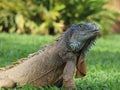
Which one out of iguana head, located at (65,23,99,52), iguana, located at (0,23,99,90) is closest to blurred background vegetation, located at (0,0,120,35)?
iguana, located at (0,23,99,90)

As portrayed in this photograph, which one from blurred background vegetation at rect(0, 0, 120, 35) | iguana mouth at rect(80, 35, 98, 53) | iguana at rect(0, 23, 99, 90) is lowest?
blurred background vegetation at rect(0, 0, 120, 35)

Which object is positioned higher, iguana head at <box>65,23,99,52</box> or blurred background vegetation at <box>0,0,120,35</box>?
iguana head at <box>65,23,99,52</box>

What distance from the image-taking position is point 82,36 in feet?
17.2

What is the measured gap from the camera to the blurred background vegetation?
16580mm

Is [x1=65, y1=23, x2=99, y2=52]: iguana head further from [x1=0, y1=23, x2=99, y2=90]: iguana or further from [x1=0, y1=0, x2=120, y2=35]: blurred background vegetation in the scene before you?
[x1=0, y1=0, x2=120, y2=35]: blurred background vegetation

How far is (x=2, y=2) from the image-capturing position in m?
16.3

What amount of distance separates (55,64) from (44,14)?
11499 millimetres

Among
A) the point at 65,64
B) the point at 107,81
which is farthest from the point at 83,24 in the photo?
the point at 107,81

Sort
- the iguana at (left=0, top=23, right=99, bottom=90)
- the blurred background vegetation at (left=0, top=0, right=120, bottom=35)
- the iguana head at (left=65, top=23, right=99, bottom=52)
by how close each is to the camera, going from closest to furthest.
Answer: the iguana head at (left=65, top=23, right=99, bottom=52) < the iguana at (left=0, top=23, right=99, bottom=90) < the blurred background vegetation at (left=0, top=0, right=120, bottom=35)

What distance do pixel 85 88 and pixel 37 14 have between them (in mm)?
11336

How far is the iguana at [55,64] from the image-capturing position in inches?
209

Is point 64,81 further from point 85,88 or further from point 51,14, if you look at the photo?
point 51,14

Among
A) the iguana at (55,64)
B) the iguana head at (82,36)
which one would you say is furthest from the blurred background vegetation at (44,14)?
the iguana head at (82,36)

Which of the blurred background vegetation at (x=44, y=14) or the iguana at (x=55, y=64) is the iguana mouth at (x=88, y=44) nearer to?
A: the iguana at (x=55, y=64)
